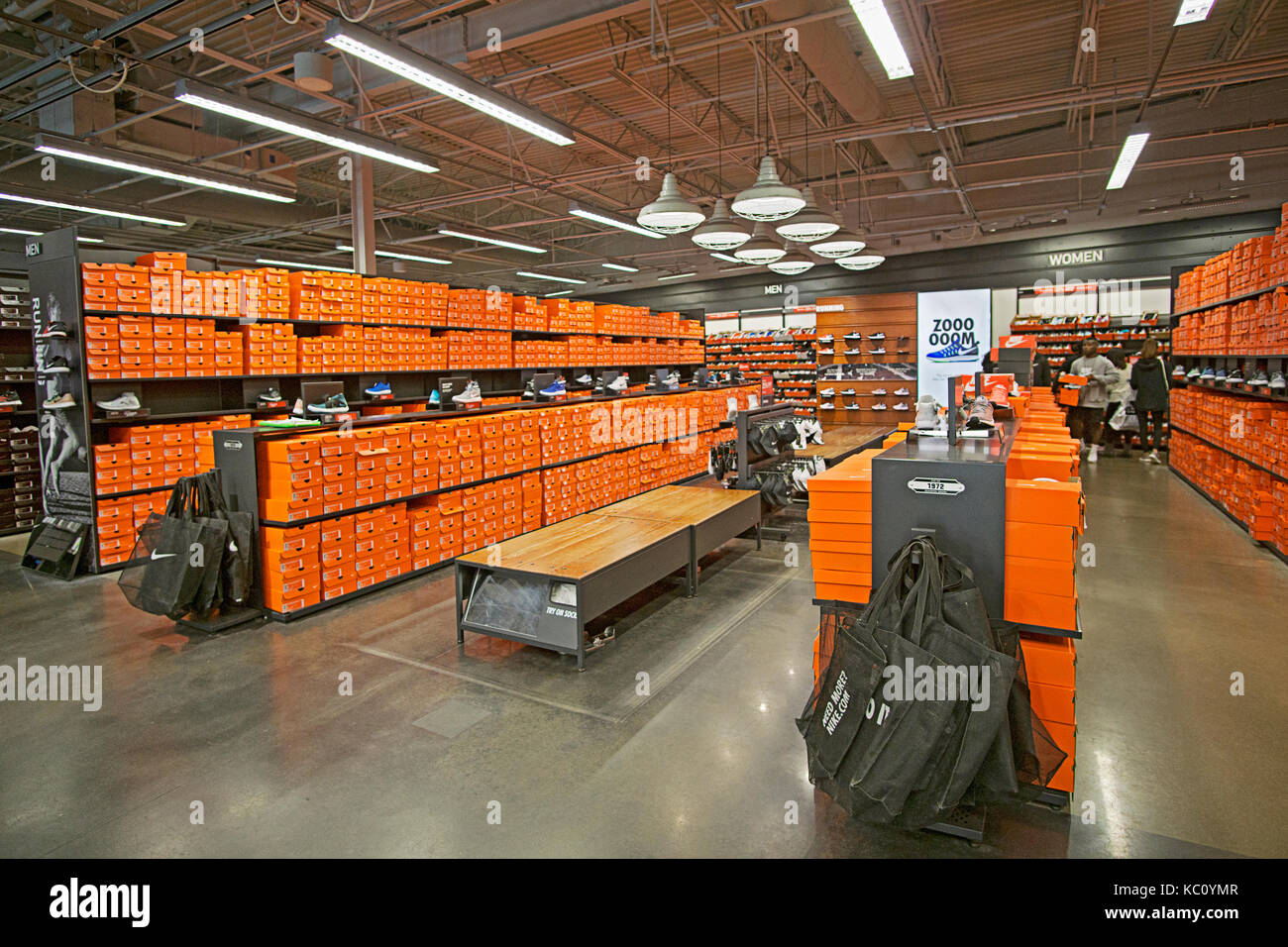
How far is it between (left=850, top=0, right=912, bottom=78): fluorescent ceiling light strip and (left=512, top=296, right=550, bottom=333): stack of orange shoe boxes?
5.27 m

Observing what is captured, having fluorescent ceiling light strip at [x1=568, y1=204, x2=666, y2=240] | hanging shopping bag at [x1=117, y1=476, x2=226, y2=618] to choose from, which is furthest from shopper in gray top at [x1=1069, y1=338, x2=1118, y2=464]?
hanging shopping bag at [x1=117, y1=476, x2=226, y2=618]

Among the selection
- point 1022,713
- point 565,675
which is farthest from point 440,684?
point 1022,713

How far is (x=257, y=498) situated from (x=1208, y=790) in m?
5.39

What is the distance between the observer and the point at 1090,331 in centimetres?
1390

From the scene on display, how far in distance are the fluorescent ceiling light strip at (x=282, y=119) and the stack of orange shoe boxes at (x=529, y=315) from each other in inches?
91.2

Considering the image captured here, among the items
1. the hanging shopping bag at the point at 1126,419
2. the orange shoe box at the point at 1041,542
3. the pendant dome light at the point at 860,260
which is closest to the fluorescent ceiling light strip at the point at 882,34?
the orange shoe box at the point at 1041,542

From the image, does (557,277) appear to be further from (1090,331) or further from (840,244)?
(840,244)

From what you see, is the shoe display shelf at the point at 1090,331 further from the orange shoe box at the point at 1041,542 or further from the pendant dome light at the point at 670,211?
the orange shoe box at the point at 1041,542

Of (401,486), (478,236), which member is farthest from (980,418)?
(478,236)

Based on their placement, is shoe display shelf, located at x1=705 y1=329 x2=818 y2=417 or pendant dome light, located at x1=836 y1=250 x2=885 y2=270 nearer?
pendant dome light, located at x1=836 y1=250 x2=885 y2=270

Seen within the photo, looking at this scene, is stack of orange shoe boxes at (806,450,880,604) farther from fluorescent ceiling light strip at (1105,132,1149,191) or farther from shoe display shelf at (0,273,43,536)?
shoe display shelf at (0,273,43,536)

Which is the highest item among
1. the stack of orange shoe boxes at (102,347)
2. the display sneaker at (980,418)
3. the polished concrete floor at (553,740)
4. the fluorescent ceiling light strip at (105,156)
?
the fluorescent ceiling light strip at (105,156)

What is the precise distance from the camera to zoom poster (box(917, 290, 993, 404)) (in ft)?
50.8

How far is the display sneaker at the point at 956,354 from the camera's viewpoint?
50.5ft
